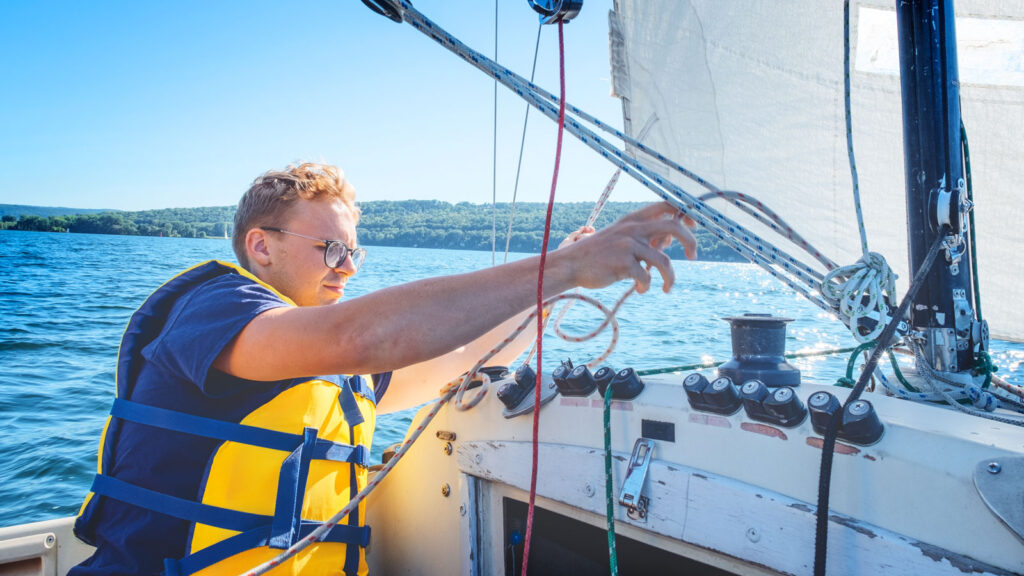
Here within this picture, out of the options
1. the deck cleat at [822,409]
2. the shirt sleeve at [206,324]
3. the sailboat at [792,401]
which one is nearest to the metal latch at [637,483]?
the sailboat at [792,401]

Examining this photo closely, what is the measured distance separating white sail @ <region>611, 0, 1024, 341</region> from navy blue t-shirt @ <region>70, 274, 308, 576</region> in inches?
88.9

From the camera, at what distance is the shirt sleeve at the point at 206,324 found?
137 centimetres

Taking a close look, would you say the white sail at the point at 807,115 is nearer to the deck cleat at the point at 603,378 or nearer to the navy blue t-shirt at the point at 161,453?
the deck cleat at the point at 603,378

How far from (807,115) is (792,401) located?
7.74 ft

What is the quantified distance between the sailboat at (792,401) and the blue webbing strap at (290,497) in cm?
26

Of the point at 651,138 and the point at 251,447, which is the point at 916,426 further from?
the point at 651,138

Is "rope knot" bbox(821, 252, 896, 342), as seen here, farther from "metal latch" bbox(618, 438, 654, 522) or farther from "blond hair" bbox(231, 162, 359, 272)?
"blond hair" bbox(231, 162, 359, 272)

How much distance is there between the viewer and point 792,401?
134cm

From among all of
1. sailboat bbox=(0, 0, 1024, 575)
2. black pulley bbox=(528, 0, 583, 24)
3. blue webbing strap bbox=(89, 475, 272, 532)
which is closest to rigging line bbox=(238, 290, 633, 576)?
sailboat bbox=(0, 0, 1024, 575)

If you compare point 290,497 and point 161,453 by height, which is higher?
point 161,453

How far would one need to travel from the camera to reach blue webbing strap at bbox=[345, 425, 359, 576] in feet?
6.06

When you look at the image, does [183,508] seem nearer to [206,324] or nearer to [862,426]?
[206,324]

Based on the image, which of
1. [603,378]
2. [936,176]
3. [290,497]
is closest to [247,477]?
[290,497]

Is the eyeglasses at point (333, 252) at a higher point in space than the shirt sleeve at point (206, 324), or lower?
higher
